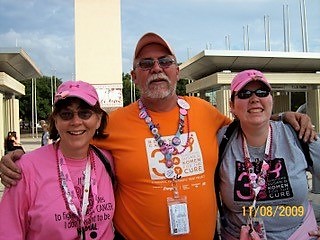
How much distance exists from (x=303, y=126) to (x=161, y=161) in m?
0.99

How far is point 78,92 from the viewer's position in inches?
93.7

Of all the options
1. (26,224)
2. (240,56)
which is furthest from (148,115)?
(240,56)

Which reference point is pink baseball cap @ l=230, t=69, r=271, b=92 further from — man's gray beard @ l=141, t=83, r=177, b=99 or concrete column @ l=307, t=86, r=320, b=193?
concrete column @ l=307, t=86, r=320, b=193

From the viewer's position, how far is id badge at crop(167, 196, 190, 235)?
2.62 m

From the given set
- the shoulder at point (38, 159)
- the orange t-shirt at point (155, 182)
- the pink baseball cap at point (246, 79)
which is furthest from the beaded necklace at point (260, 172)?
the shoulder at point (38, 159)

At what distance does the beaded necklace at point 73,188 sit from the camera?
7.48 feet

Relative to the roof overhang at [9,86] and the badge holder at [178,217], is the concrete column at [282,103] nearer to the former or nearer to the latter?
the roof overhang at [9,86]

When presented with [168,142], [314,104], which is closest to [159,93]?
[168,142]

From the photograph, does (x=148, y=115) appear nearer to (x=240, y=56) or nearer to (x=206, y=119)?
(x=206, y=119)

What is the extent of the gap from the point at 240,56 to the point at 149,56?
16.7 metres

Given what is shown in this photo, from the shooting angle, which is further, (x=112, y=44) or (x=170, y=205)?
(x=112, y=44)

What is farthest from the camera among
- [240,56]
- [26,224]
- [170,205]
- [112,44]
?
[240,56]

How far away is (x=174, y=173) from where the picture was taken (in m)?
2.69

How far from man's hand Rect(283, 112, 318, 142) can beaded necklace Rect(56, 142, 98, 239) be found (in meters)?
1.39
